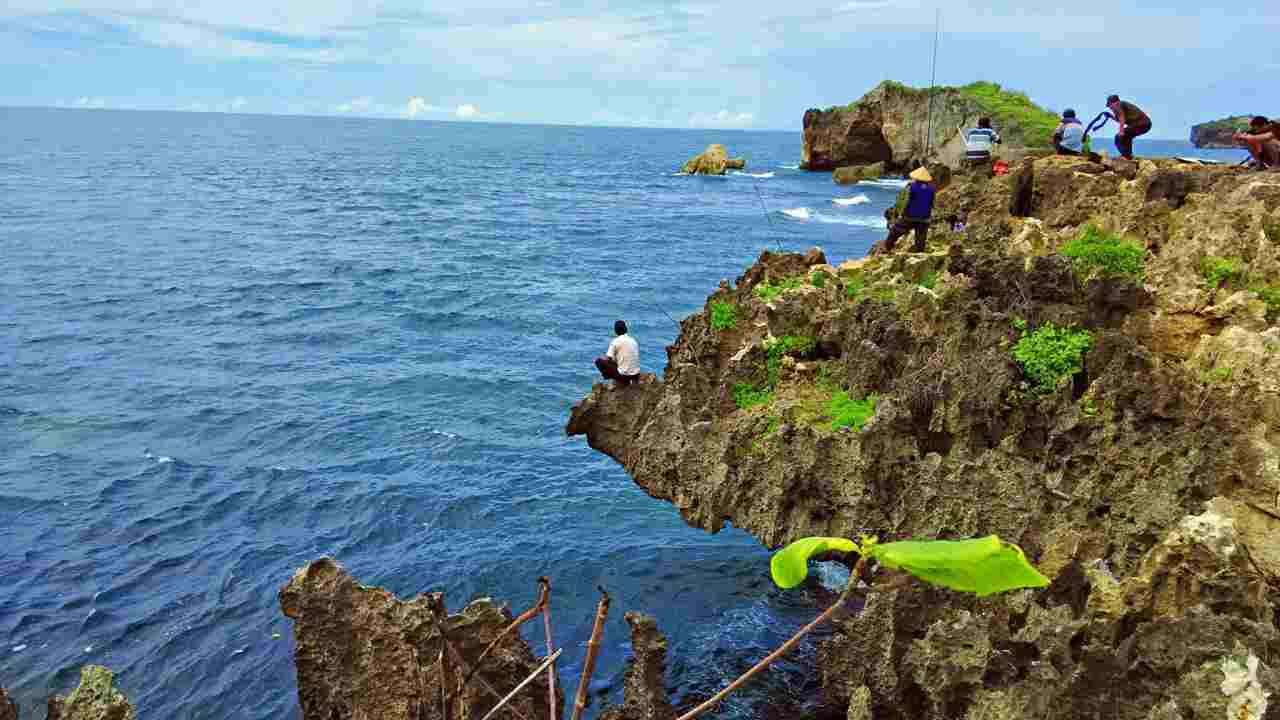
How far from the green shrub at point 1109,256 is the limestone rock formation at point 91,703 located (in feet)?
47.0

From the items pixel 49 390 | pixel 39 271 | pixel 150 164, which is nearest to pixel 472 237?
pixel 39 271

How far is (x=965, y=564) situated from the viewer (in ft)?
14.0

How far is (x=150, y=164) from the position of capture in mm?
110438

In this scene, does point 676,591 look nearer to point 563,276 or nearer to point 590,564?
point 590,564

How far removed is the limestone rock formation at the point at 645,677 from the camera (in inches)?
351

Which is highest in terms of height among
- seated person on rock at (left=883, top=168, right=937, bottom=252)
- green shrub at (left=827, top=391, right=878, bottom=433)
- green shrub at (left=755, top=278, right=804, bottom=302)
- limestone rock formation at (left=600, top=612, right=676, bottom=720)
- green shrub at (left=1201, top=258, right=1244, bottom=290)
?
seated person on rock at (left=883, top=168, right=937, bottom=252)

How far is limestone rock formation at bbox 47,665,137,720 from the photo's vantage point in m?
6.91

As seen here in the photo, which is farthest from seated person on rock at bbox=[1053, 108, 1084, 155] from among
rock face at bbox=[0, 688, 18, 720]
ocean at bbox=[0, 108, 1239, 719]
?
rock face at bbox=[0, 688, 18, 720]

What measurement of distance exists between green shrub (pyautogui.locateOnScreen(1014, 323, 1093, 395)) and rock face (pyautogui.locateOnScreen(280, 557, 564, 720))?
8.56 meters

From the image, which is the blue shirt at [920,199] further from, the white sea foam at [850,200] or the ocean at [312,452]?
the white sea foam at [850,200]

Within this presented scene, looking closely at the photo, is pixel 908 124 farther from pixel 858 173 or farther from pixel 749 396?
pixel 749 396

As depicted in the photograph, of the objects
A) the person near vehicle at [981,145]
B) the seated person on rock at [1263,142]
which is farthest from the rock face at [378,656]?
the person near vehicle at [981,145]

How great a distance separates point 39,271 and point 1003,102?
77008mm

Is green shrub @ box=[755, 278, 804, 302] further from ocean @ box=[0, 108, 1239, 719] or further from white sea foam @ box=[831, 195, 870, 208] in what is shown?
white sea foam @ box=[831, 195, 870, 208]
